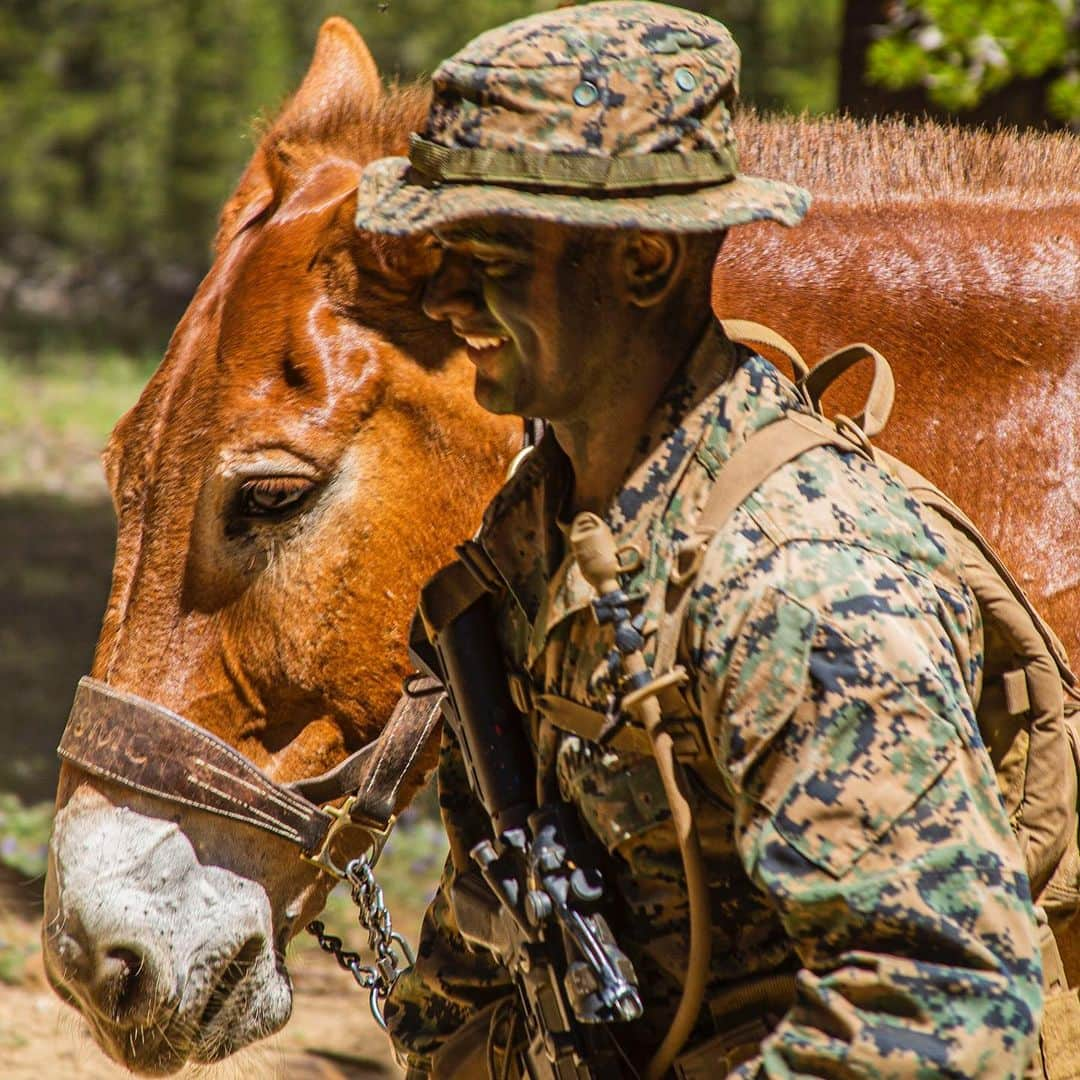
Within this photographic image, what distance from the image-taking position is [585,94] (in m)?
1.89

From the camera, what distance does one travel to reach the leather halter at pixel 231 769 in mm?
2766

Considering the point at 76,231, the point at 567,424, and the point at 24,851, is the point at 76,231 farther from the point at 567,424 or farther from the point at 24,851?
the point at 567,424

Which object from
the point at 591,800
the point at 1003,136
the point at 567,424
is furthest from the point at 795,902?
the point at 1003,136

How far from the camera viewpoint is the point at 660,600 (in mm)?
1904

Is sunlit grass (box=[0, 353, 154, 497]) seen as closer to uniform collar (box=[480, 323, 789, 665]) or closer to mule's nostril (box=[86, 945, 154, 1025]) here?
mule's nostril (box=[86, 945, 154, 1025])

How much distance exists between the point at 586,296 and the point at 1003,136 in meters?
1.72

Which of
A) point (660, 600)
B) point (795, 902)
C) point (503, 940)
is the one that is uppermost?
point (660, 600)

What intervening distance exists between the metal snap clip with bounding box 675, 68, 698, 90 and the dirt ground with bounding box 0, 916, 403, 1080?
3.32 meters

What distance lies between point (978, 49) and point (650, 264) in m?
4.21

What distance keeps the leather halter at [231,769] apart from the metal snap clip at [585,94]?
1099mm

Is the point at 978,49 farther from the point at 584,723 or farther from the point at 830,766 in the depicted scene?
the point at 830,766

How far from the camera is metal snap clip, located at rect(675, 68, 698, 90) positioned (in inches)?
75.7

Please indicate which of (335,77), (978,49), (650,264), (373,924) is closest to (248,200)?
(335,77)

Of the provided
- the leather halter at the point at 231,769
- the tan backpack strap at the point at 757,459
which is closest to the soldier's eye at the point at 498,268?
the tan backpack strap at the point at 757,459
